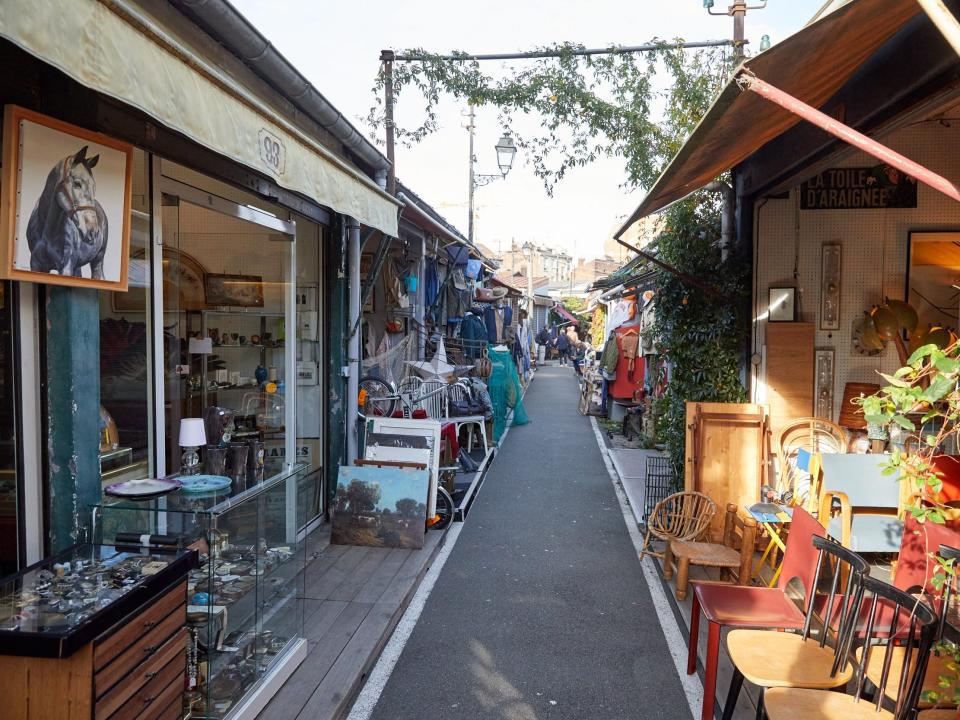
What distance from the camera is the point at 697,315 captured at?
685 cm

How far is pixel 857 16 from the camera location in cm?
289

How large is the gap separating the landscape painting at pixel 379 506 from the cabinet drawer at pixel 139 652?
3440mm

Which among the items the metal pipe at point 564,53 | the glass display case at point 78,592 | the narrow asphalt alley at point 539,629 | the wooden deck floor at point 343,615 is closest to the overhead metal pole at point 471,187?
the metal pipe at point 564,53

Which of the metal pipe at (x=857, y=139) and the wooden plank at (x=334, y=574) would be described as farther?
the wooden plank at (x=334, y=574)

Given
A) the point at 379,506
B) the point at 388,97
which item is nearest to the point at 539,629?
the point at 379,506

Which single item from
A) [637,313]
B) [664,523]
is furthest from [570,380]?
[664,523]

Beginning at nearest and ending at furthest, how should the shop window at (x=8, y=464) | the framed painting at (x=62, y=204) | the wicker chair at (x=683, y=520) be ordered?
the framed painting at (x=62, y=204) < the shop window at (x=8, y=464) < the wicker chair at (x=683, y=520)

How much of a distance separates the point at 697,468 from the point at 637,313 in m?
8.98

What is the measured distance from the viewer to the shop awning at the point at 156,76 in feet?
6.96

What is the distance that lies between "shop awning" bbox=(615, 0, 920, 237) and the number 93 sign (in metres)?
2.16

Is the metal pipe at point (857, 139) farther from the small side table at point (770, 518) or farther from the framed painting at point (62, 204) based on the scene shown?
the small side table at point (770, 518)

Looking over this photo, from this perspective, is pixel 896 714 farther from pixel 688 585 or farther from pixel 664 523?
pixel 664 523

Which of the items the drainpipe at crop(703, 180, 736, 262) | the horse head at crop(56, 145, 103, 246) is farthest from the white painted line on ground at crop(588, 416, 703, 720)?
the horse head at crop(56, 145, 103, 246)

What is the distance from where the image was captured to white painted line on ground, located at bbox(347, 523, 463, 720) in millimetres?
3918
